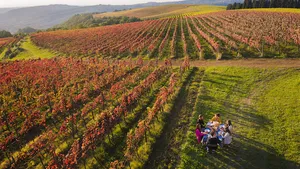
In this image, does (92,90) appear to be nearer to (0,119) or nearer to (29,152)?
(0,119)

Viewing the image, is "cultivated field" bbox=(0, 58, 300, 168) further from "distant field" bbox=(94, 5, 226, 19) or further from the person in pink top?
"distant field" bbox=(94, 5, 226, 19)

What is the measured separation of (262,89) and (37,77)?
84.1 ft

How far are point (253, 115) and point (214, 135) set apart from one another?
→ 17.2ft

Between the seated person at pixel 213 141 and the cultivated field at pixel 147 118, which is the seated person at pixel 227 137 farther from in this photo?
the cultivated field at pixel 147 118

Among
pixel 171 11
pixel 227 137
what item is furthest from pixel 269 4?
pixel 227 137

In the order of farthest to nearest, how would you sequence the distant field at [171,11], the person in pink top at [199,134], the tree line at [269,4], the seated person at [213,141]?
the distant field at [171,11] < the tree line at [269,4] < the person in pink top at [199,134] < the seated person at [213,141]

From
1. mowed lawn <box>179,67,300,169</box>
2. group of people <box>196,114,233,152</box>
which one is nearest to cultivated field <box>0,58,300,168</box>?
mowed lawn <box>179,67,300,169</box>

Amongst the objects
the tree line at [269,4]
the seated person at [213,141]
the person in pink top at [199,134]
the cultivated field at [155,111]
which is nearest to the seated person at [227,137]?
the seated person at [213,141]

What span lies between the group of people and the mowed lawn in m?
0.47

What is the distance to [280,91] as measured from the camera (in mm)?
19594

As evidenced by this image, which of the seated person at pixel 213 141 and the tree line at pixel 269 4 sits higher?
the tree line at pixel 269 4

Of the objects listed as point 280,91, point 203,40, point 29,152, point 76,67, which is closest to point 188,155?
point 29,152

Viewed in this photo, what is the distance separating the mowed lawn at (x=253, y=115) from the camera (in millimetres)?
12859

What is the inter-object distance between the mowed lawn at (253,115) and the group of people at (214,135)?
1.54 feet
